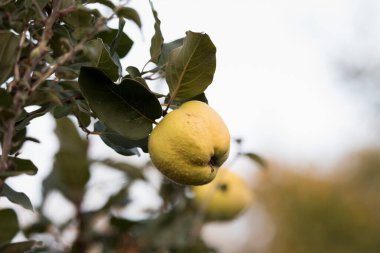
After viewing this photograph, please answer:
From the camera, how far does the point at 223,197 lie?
6.81ft

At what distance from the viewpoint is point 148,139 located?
0.85m

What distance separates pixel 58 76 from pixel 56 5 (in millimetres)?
117

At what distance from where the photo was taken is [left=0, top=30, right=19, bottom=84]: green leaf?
2.45 feet

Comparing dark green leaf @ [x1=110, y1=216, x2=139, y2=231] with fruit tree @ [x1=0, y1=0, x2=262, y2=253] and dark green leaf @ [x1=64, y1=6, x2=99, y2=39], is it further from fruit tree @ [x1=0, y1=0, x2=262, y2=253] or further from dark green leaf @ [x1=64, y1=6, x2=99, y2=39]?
dark green leaf @ [x1=64, y1=6, x2=99, y2=39]

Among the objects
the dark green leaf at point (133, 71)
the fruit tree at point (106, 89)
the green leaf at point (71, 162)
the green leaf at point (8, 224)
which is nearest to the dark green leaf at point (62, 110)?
the fruit tree at point (106, 89)

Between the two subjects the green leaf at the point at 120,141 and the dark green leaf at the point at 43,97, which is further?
→ the green leaf at the point at 120,141

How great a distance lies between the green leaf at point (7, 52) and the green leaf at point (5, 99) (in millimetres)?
65

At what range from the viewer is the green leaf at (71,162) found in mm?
1707

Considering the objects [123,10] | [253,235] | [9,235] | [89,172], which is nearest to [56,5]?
[123,10]

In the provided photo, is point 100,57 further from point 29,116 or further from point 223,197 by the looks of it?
point 223,197

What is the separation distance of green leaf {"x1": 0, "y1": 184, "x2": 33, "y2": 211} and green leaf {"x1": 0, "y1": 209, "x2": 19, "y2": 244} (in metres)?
0.21

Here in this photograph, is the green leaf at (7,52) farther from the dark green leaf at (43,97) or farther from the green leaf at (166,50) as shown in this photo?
the green leaf at (166,50)

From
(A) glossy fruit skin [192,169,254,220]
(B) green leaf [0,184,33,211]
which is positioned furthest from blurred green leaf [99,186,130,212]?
(B) green leaf [0,184,33,211]

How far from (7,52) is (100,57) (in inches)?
4.2
